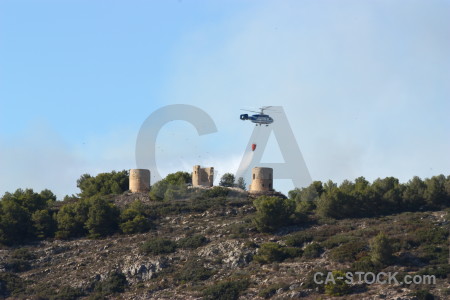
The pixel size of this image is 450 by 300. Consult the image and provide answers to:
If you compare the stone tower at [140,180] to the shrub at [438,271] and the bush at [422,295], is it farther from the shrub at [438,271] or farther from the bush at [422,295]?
the bush at [422,295]

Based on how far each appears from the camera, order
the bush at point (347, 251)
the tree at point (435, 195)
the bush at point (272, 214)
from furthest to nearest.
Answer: the tree at point (435, 195)
the bush at point (272, 214)
the bush at point (347, 251)

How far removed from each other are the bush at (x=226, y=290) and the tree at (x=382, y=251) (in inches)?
364

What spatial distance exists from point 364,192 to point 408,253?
54.9 feet

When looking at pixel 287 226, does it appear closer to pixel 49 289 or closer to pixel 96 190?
pixel 49 289

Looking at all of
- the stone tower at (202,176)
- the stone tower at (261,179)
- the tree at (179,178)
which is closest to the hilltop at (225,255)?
the stone tower at (261,179)

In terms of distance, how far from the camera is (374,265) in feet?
188

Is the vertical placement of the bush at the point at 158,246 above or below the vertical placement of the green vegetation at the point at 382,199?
below

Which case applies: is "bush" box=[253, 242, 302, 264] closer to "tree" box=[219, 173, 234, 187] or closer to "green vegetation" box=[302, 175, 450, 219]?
"green vegetation" box=[302, 175, 450, 219]

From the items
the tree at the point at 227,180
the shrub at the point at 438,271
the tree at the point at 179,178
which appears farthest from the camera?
the tree at the point at 227,180

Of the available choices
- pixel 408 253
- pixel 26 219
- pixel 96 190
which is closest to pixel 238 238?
pixel 408 253

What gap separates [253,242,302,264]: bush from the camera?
2415 inches

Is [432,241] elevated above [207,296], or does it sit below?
above

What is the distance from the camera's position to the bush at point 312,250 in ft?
201

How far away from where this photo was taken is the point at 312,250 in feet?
203
